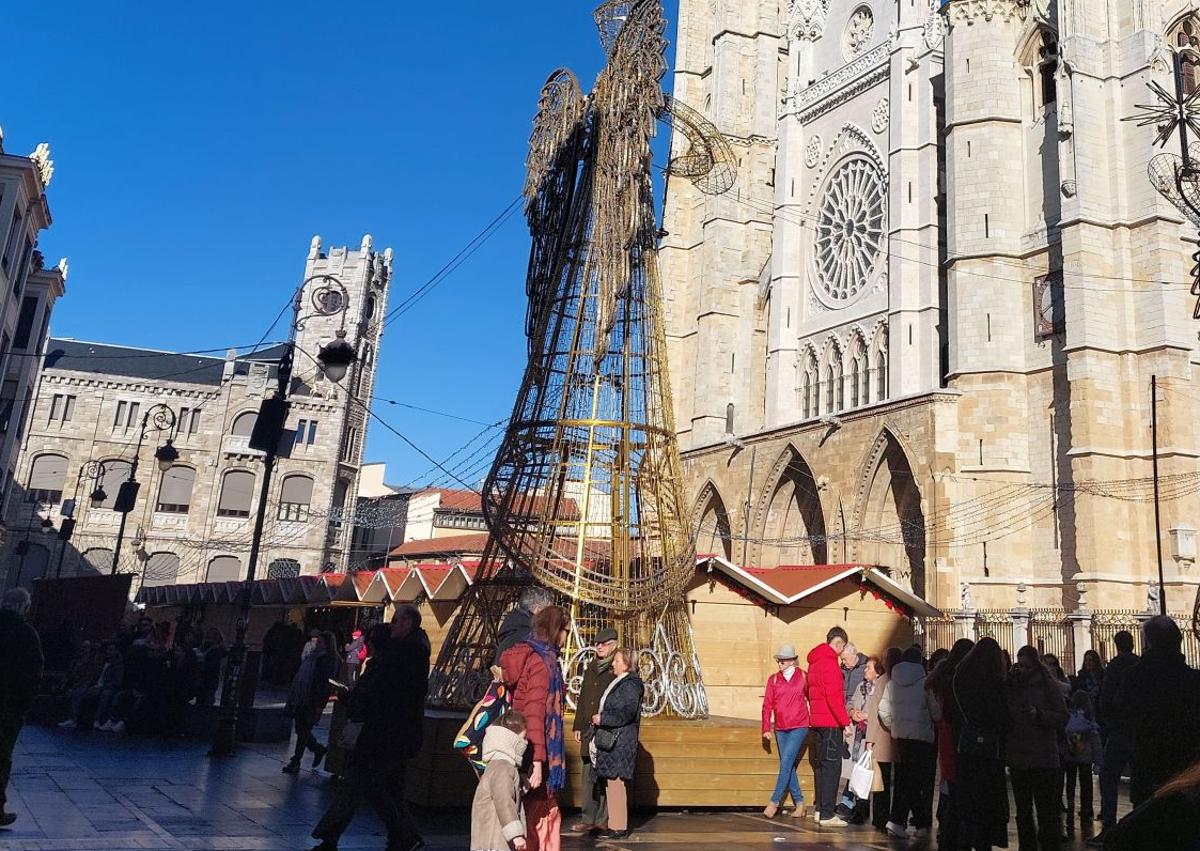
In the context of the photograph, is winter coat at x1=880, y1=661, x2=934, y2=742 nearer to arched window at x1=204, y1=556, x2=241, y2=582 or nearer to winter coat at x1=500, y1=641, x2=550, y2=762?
winter coat at x1=500, y1=641, x2=550, y2=762

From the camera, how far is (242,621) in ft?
38.0

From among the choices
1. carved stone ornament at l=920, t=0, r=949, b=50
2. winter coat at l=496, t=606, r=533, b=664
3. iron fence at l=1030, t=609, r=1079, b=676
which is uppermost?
carved stone ornament at l=920, t=0, r=949, b=50

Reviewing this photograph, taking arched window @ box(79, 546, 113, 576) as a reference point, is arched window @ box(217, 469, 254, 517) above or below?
above

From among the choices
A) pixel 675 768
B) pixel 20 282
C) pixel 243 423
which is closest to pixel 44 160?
pixel 20 282

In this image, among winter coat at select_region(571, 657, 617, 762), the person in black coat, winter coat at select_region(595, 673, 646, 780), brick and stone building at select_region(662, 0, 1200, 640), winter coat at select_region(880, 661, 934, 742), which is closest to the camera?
winter coat at select_region(595, 673, 646, 780)

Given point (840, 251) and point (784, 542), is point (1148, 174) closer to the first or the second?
point (840, 251)

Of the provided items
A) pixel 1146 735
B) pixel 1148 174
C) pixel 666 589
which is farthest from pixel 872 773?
pixel 1148 174

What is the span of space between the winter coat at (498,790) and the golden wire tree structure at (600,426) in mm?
3892

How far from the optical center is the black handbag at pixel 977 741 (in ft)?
19.9

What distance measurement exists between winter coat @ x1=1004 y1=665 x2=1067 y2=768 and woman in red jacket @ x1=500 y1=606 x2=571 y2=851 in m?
3.25

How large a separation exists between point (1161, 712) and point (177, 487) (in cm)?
4581

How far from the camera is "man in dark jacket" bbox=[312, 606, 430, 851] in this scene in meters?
5.64

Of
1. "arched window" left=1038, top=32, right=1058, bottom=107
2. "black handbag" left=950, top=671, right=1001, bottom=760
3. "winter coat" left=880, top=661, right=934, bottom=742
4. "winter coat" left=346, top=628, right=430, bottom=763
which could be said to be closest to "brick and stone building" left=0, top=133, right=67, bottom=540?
"winter coat" left=346, top=628, right=430, bottom=763

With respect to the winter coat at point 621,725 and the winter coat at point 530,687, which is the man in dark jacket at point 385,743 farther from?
A: the winter coat at point 621,725
